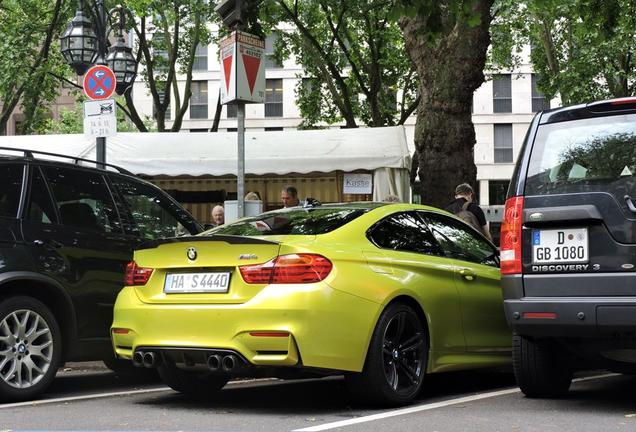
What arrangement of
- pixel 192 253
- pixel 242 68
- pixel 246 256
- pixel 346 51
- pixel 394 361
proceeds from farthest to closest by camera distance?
pixel 346 51
pixel 242 68
pixel 394 361
pixel 192 253
pixel 246 256

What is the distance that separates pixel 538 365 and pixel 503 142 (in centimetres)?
4809

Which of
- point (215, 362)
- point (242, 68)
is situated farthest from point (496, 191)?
point (215, 362)

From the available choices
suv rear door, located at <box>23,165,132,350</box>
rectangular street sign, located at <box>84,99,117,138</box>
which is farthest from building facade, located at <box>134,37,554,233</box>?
suv rear door, located at <box>23,165,132,350</box>

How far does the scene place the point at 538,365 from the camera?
20.9ft

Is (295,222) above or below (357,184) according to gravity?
below

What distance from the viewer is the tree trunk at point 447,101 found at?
1238cm

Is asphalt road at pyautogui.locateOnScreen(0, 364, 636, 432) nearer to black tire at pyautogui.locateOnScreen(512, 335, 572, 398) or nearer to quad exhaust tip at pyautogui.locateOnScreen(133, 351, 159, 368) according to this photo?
black tire at pyautogui.locateOnScreen(512, 335, 572, 398)

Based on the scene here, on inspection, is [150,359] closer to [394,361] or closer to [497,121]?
[394,361]

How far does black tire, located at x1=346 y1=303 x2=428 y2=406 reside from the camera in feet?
19.7

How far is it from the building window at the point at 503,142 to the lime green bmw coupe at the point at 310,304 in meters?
47.1

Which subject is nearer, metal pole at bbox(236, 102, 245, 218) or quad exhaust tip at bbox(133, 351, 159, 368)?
quad exhaust tip at bbox(133, 351, 159, 368)

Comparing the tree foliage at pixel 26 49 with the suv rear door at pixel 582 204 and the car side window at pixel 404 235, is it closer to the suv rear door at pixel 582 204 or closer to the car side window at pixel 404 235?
the car side window at pixel 404 235

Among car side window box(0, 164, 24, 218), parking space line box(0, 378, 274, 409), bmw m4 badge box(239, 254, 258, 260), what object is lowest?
parking space line box(0, 378, 274, 409)

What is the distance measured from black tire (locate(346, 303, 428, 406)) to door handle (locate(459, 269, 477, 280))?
2.37ft
